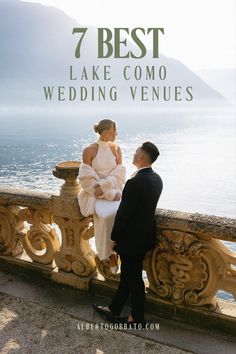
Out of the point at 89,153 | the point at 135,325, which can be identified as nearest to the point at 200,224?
the point at 135,325

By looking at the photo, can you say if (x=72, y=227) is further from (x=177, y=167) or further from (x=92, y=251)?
(x=177, y=167)

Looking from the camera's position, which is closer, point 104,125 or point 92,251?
point 104,125

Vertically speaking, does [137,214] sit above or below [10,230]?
above

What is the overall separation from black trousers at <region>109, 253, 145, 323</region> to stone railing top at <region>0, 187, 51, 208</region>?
1.20 meters

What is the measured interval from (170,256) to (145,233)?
1.29ft

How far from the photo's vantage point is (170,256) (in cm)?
395

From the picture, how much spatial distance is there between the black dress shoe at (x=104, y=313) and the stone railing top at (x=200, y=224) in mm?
1070

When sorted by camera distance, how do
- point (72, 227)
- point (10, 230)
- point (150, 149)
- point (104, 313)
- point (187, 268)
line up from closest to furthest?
point (150, 149), point (187, 268), point (104, 313), point (72, 227), point (10, 230)

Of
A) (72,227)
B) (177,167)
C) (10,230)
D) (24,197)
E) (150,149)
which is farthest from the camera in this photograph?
(177,167)

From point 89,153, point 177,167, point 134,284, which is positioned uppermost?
point 89,153

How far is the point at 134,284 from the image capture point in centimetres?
395

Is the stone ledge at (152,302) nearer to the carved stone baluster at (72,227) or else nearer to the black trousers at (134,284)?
the carved stone baluster at (72,227)

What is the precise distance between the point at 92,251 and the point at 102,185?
3.01ft

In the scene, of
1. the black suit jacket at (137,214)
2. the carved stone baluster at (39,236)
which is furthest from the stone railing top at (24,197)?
the black suit jacket at (137,214)
